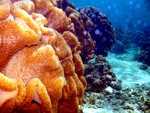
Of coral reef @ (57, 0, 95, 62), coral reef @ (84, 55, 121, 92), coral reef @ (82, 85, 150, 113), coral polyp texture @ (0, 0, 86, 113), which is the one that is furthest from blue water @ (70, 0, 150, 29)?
coral polyp texture @ (0, 0, 86, 113)

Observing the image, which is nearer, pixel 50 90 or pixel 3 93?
pixel 3 93

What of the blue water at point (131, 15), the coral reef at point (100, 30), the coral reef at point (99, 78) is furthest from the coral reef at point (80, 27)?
the blue water at point (131, 15)

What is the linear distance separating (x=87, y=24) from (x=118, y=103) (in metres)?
3.39

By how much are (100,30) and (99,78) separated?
4737 millimetres

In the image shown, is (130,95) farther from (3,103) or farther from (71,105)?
(3,103)

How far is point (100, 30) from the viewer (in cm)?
1050

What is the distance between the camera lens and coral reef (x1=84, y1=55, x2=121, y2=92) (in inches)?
231

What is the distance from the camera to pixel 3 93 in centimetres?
217

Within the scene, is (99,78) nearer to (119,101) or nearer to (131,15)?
(119,101)

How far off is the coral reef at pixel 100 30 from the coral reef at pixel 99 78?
3841 millimetres

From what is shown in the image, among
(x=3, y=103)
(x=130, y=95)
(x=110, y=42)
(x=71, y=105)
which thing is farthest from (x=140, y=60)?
(x=3, y=103)

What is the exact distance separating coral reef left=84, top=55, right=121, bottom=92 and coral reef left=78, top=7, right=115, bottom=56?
3.84m

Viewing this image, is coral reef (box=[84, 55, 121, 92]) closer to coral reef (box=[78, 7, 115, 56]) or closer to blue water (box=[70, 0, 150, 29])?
coral reef (box=[78, 7, 115, 56])

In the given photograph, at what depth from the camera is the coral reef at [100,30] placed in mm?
10492
